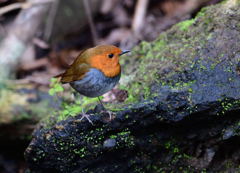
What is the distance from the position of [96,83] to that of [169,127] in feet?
2.58

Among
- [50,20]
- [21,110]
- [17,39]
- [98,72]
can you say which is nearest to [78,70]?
[98,72]

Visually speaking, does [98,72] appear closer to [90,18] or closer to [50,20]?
[90,18]

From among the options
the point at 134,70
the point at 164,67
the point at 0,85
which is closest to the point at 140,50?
the point at 134,70

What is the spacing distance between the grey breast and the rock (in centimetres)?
23

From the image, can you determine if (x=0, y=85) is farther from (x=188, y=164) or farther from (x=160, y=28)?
(x=188, y=164)

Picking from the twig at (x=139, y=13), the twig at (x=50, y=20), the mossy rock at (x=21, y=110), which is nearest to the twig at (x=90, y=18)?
the twig at (x=50, y=20)

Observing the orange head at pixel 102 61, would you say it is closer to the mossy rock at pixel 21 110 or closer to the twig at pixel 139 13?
the mossy rock at pixel 21 110

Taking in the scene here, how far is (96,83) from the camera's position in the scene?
3.07 meters

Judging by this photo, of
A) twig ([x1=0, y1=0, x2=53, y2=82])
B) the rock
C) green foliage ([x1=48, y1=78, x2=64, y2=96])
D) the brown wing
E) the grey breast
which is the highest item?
twig ([x1=0, y1=0, x2=53, y2=82])

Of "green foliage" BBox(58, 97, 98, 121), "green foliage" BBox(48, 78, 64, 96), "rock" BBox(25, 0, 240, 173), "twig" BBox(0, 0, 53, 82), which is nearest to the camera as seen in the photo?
"rock" BBox(25, 0, 240, 173)

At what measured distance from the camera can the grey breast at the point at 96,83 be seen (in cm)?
307

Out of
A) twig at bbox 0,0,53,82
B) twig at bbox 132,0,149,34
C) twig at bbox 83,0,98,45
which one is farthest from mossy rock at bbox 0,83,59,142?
twig at bbox 132,0,149,34

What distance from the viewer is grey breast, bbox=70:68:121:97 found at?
3.07 meters

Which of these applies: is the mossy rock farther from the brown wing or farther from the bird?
the bird
